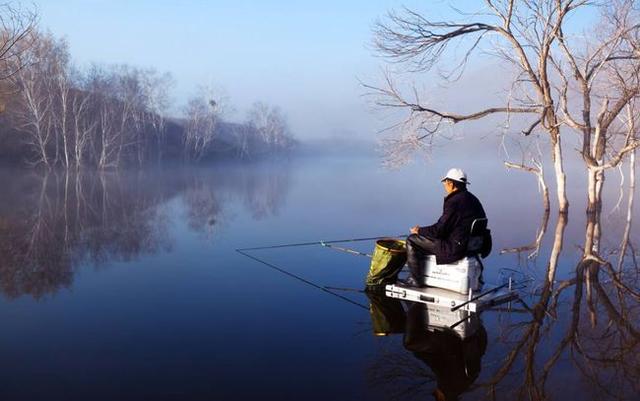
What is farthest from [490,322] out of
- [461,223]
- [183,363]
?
[183,363]

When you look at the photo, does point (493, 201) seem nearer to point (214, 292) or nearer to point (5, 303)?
point (214, 292)

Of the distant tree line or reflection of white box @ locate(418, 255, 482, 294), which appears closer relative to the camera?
reflection of white box @ locate(418, 255, 482, 294)

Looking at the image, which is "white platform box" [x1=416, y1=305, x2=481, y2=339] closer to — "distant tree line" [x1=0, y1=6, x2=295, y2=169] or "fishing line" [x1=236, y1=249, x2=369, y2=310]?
"fishing line" [x1=236, y1=249, x2=369, y2=310]

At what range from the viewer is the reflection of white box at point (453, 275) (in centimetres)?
638

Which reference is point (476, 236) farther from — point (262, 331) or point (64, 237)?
point (64, 237)

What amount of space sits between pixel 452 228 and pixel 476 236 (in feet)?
1.11

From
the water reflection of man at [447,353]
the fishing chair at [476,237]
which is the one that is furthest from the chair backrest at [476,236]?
the water reflection of man at [447,353]

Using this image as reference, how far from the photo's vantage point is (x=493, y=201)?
22.8 meters

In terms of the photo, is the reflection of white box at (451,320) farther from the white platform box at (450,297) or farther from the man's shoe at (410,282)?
the man's shoe at (410,282)

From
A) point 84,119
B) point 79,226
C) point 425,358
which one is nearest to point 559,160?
point 425,358

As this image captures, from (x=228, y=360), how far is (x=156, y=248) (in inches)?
256

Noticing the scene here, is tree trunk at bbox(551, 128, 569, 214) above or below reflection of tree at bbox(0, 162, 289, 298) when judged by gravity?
above

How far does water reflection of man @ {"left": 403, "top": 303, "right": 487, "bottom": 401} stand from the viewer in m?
4.39

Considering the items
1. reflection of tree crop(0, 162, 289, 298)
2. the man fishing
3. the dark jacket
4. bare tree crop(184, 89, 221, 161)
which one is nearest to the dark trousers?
the man fishing
